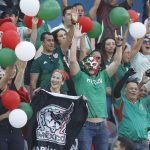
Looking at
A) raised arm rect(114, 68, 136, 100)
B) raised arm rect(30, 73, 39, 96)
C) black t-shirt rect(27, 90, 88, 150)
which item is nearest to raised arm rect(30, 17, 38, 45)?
raised arm rect(30, 73, 39, 96)

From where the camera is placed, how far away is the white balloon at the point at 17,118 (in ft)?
28.3

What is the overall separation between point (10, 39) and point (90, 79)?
131 cm

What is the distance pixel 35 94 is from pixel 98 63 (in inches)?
39.8

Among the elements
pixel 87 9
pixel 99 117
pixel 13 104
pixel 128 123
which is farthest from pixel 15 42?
pixel 87 9

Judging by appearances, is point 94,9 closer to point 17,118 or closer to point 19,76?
point 19,76

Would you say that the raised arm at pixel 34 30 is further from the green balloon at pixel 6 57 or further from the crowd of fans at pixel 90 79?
the green balloon at pixel 6 57

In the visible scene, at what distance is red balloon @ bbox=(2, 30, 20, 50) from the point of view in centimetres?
875

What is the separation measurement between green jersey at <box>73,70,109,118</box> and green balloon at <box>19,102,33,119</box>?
2.64 ft

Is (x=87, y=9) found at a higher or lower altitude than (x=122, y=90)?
higher

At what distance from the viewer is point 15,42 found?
28.9 feet

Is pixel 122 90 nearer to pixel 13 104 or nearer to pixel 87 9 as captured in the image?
pixel 13 104

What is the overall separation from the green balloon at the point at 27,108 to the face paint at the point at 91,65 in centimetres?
103

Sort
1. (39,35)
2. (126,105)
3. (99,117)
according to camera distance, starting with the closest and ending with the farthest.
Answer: (99,117)
(126,105)
(39,35)

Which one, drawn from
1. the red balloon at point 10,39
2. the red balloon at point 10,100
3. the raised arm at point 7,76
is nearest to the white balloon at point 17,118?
the red balloon at point 10,100
